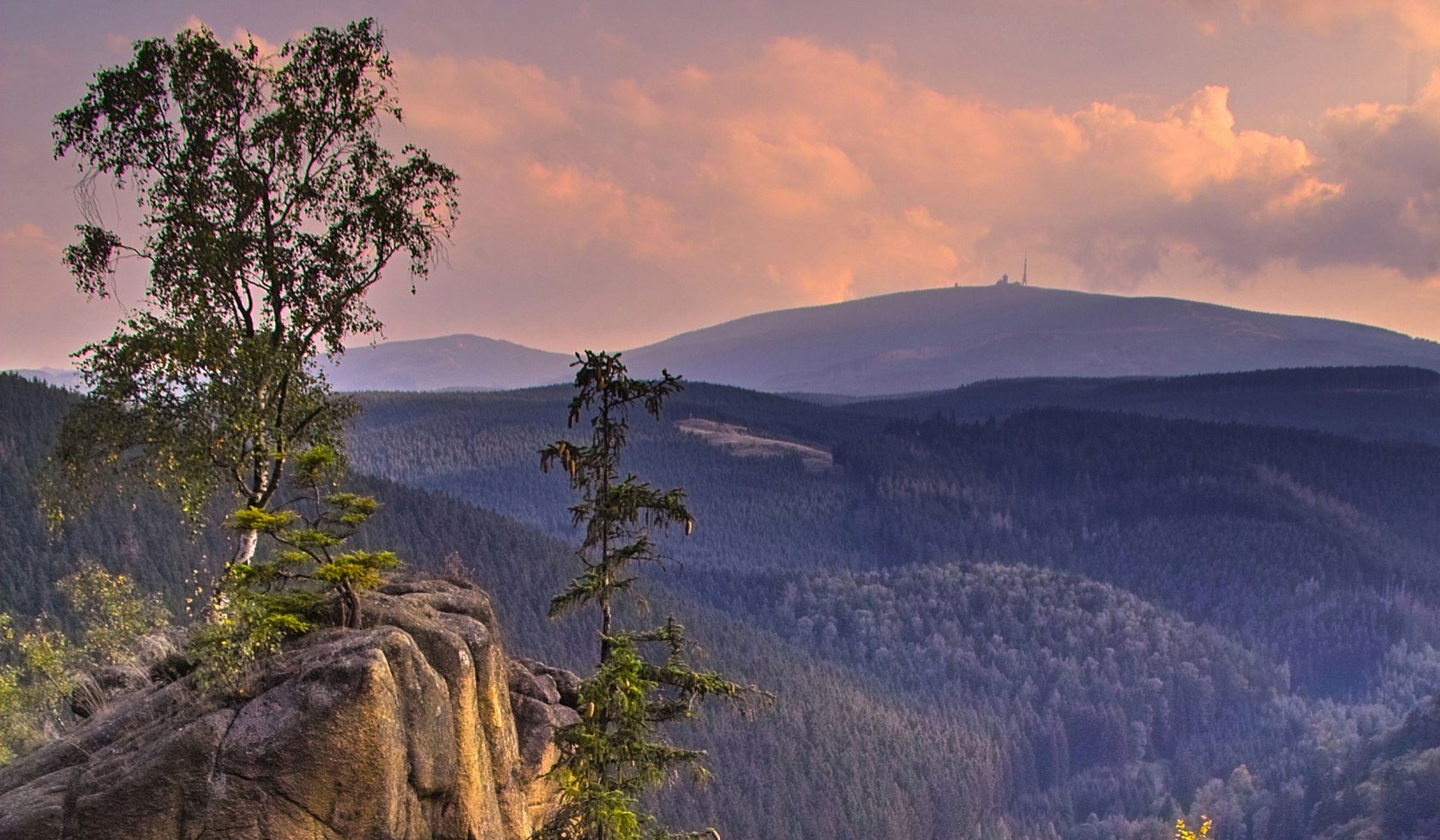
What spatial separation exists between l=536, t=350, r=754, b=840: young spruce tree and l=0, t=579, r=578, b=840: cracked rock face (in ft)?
8.45

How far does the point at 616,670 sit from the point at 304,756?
755cm

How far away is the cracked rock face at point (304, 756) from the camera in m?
21.8

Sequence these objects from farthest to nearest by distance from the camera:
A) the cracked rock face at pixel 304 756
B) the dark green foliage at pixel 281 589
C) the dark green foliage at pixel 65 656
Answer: the dark green foliage at pixel 65 656, the dark green foliage at pixel 281 589, the cracked rock face at pixel 304 756

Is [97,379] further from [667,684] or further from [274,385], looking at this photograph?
[667,684]

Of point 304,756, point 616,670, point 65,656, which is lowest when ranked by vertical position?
point 65,656

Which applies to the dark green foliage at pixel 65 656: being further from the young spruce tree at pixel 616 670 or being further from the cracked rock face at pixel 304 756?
the young spruce tree at pixel 616 670

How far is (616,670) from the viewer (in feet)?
86.9

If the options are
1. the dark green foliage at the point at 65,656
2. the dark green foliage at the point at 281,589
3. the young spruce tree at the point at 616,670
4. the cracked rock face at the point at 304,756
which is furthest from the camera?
the dark green foliage at the point at 65,656

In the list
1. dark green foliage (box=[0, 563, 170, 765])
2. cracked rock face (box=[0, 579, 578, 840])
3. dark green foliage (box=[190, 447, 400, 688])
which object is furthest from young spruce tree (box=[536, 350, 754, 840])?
dark green foliage (box=[0, 563, 170, 765])

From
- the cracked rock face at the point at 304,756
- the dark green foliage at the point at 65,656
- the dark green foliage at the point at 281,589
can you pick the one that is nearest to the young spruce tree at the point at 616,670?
the cracked rock face at the point at 304,756

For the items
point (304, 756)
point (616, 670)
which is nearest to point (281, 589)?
point (304, 756)

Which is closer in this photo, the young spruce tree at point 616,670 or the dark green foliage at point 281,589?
the dark green foliage at point 281,589

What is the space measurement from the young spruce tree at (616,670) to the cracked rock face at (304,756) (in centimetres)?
257

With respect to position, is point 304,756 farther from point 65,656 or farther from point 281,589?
point 65,656
